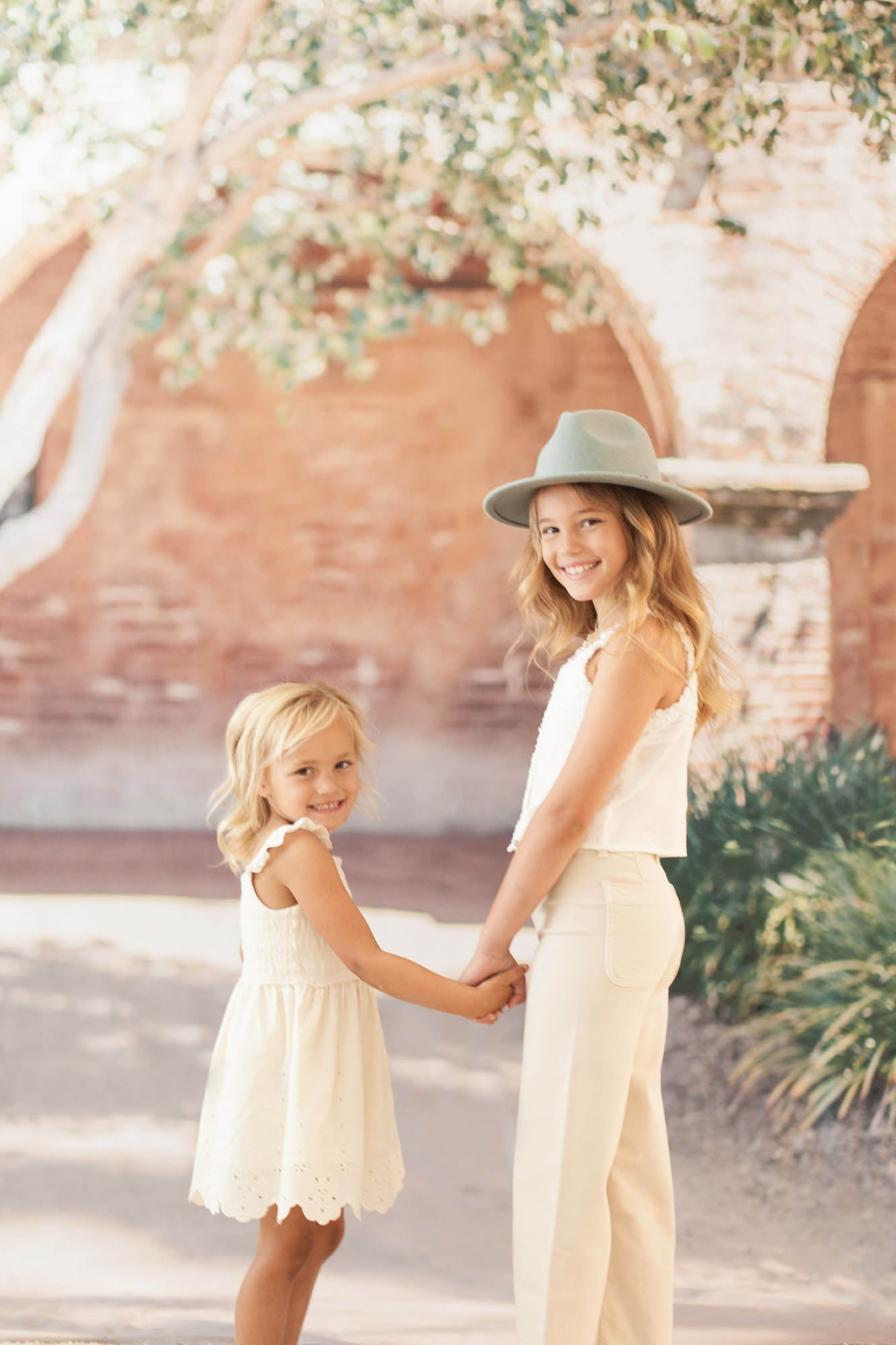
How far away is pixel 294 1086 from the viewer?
68.0 inches

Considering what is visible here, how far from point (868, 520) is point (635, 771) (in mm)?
4543

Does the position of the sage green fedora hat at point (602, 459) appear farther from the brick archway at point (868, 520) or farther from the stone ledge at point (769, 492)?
the brick archway at point (868, 520)

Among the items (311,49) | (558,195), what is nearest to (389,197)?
(558,195)

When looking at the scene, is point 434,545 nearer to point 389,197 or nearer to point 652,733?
point 389,197

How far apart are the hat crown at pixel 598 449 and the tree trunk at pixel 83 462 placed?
2.49 meters

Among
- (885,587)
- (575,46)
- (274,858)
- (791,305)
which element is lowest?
(274,858)

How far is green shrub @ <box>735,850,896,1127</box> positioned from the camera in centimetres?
324

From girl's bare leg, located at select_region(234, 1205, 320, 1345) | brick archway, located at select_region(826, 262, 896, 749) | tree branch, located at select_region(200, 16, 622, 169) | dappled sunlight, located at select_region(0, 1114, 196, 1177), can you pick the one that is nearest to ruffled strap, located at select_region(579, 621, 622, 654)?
girl's bare leg, located at select_region(234, 1205, 320, 1345)

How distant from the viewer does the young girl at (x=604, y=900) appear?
5.50 ft

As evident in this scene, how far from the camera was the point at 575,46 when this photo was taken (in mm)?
3615

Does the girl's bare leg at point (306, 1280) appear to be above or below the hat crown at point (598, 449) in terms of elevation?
below

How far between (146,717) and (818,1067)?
4181 mm

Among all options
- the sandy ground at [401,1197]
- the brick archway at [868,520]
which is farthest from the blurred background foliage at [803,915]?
the brick archway at [868,520]

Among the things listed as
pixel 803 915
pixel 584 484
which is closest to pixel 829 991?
pixel 803 915
